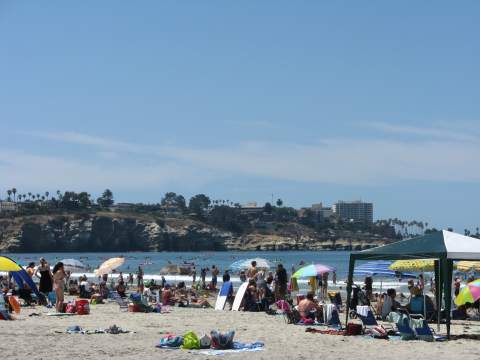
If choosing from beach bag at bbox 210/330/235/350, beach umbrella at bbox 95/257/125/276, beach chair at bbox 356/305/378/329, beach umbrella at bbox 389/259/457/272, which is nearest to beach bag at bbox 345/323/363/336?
beach chair at bbox 356/305/378/329

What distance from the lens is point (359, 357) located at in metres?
12.3

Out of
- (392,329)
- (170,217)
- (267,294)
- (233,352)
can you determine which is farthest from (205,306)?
(170,217)

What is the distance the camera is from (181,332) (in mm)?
15758

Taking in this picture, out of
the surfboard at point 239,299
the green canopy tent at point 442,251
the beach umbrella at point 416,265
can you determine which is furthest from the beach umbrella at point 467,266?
the green canopy tent at point 442,251

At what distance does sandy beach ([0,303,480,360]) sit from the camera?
12477 mm

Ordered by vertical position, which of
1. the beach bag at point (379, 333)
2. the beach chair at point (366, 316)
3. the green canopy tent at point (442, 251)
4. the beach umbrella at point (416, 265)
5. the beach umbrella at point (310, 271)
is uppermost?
the green canopy tent at point (442, 251)

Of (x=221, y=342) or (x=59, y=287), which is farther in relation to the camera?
(x=59, y=287)

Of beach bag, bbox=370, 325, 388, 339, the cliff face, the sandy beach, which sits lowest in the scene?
the sandy beach

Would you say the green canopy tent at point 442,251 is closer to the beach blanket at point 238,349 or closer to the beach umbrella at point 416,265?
the beach blanket at point 238,349

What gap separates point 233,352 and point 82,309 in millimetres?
7638

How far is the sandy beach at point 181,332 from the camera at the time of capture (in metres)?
12.5

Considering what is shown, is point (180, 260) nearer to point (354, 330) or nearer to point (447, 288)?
point (354, 330)

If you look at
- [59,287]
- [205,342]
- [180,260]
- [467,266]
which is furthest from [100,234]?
[205,342]

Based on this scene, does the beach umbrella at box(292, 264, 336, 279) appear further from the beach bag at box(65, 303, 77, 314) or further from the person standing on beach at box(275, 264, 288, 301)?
the beach bag at box(65, 303, 77, 314)
